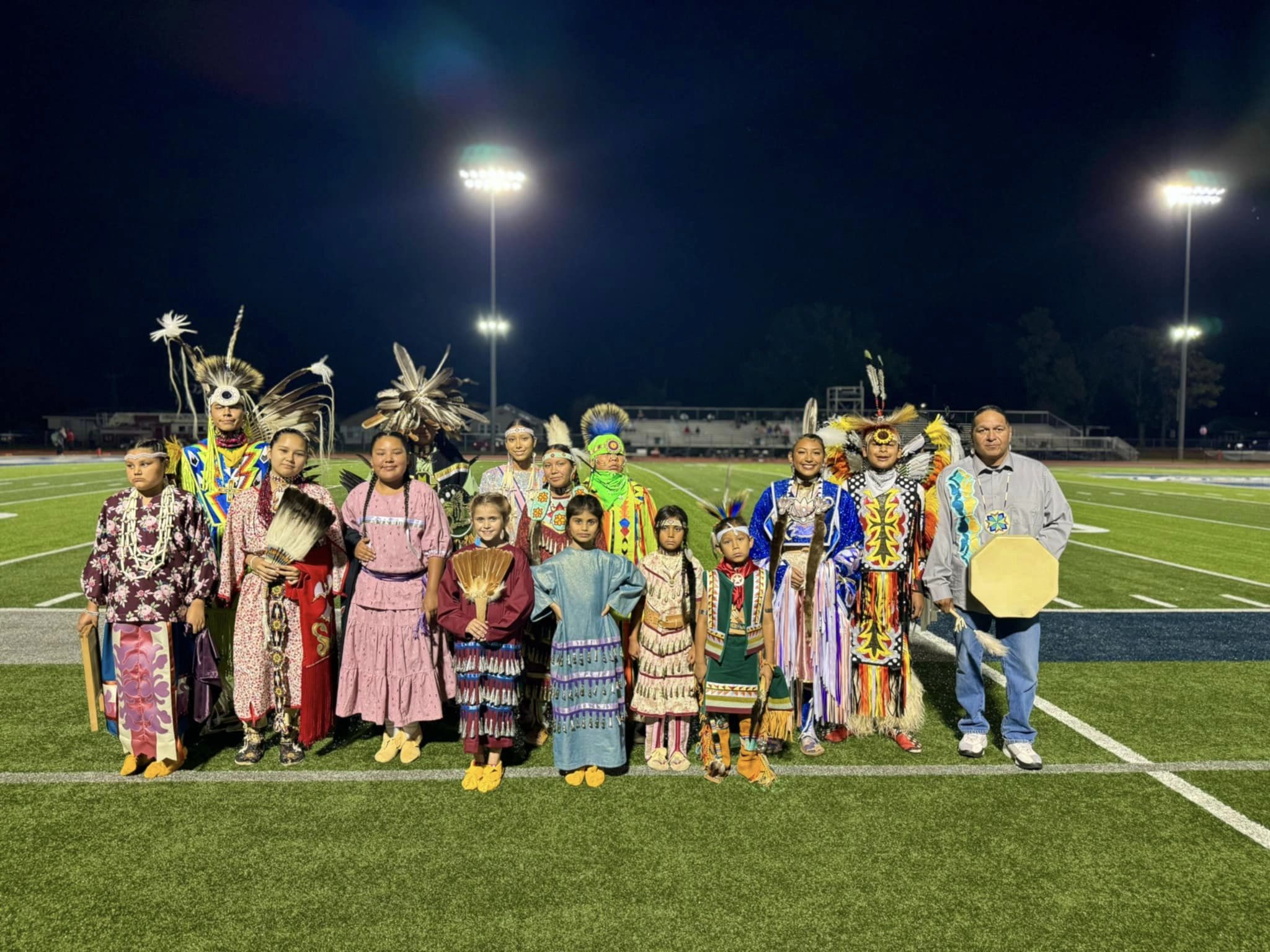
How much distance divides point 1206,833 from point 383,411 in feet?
16.9

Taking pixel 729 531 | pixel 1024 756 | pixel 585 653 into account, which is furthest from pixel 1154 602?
pixel 585 653

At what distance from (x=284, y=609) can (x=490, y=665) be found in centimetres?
116

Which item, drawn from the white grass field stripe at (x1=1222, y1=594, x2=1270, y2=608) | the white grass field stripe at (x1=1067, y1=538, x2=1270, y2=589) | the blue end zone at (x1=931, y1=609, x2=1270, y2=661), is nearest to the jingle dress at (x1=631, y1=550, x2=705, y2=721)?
the blue end zone at (x1=931, y1=609, x2=1270, y2=661)

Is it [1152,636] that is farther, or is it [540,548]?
[1152,636]

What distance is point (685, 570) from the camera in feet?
13.3

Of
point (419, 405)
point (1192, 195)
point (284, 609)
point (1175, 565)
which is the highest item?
point (1192, 195)

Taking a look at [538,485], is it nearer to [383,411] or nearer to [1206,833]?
[383,411]

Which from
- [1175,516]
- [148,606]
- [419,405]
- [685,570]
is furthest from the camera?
[1175,516]

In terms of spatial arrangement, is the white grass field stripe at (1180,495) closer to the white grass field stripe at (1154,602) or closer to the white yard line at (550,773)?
the white grass field stripe at (1154,602)

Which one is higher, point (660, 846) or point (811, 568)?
point (811, 568)

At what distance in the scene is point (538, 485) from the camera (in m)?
5.04

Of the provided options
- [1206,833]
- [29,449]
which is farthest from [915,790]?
[29,449]

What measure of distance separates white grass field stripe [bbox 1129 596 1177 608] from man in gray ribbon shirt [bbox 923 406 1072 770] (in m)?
5.51

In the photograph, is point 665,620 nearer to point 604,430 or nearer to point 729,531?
point 729,531
